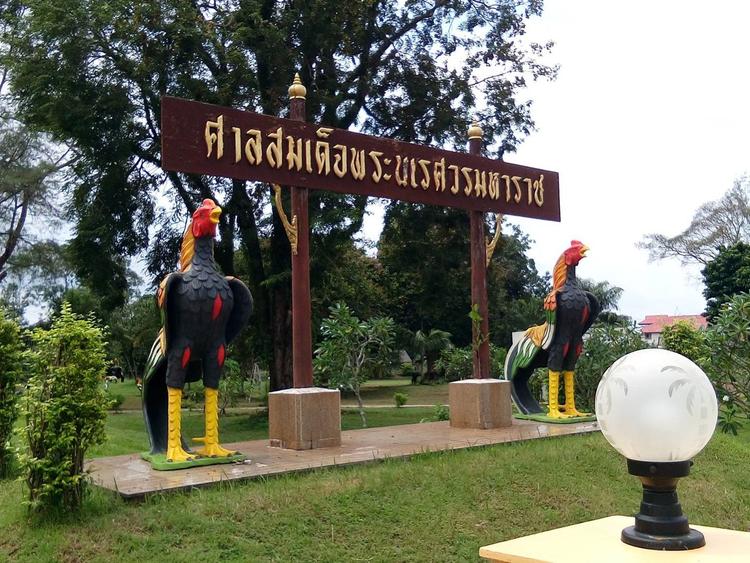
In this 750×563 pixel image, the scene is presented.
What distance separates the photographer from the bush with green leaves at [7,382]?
256 inches

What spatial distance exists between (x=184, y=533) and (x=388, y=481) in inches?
71.4

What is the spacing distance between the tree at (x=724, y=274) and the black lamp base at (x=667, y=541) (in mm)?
29020

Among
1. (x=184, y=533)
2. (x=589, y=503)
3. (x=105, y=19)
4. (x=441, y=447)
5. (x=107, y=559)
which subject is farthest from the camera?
(x=105, y=19)

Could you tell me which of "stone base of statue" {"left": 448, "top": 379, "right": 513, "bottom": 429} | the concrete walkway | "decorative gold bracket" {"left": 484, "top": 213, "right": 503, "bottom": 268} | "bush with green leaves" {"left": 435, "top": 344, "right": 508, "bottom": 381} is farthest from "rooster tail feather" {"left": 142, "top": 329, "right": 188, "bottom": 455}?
"bush with green leaves" {"left": 435, "top": 344, "right": 508, "bottom": 381}

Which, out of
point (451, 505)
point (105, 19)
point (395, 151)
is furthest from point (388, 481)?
point (105, 19)

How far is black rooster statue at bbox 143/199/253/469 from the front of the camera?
20.7ft

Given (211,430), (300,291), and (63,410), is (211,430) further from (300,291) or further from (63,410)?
(300,291)

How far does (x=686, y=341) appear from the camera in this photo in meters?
11.1

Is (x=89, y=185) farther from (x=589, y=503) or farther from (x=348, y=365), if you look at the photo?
(x=589, y=503)

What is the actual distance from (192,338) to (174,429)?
84cm

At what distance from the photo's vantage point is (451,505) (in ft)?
18.3

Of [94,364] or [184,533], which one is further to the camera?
[94,364]

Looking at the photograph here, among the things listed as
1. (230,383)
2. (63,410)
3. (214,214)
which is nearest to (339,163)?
(214,214)

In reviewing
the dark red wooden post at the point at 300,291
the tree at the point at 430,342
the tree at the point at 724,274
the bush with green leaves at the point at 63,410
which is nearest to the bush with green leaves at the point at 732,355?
the dark red wooden post at the point at 300,291
